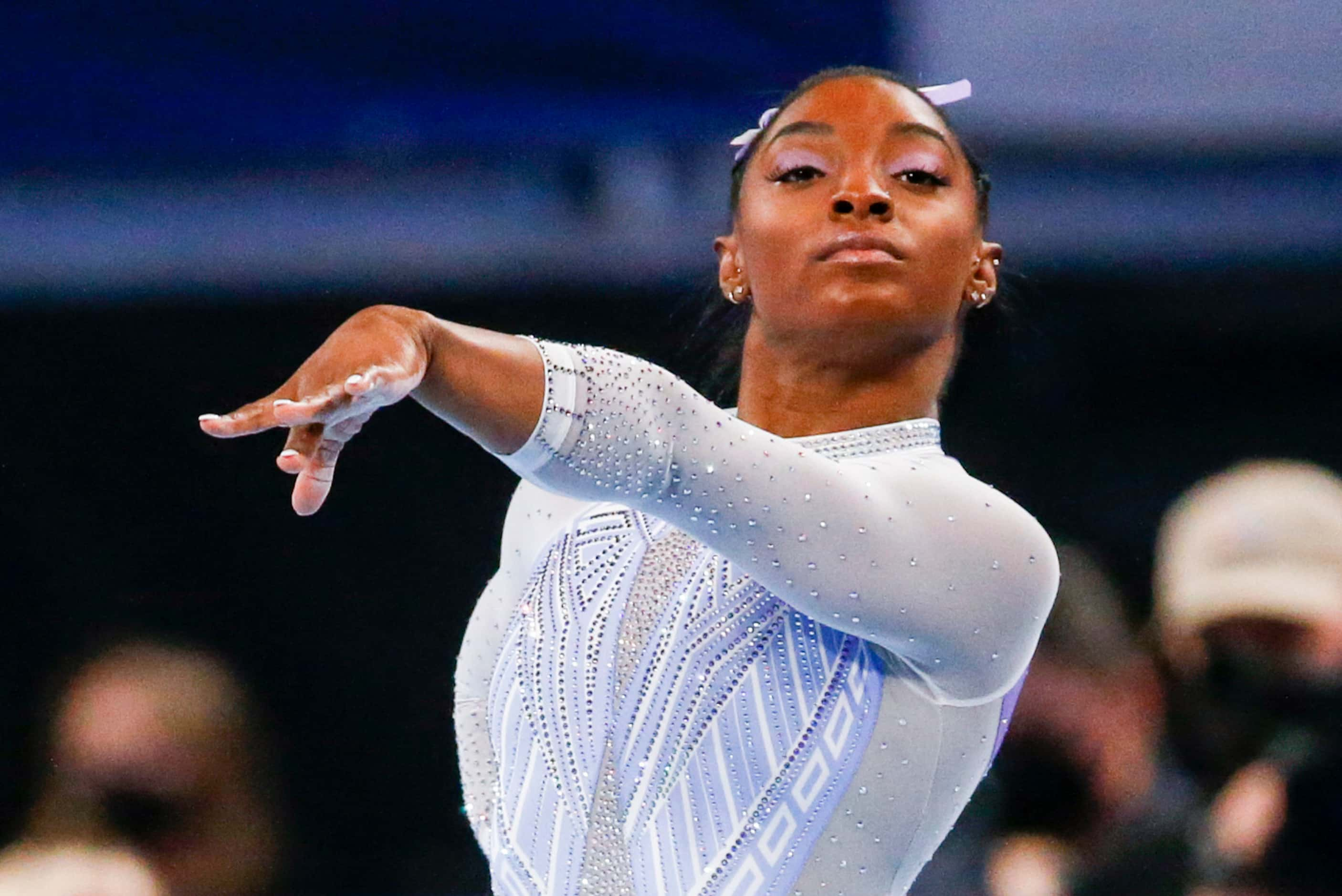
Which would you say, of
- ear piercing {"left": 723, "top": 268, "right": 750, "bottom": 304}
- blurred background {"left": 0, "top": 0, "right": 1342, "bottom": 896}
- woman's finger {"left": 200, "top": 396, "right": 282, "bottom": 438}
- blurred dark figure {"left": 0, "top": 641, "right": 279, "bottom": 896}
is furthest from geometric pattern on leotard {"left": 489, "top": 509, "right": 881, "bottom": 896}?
blurred dark figure {"left": 0, "top": 641, "right": 279, "bottom": 896}

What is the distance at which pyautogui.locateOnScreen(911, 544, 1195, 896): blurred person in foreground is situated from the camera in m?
1.83

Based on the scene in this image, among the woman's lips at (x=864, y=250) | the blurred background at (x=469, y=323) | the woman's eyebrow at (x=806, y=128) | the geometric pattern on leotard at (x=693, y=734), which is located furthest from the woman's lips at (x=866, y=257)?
the blurred background at (x=469, y=323)

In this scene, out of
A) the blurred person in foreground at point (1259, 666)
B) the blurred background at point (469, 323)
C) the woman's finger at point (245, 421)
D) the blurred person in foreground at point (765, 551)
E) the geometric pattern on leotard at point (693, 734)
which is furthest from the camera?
the blurred background at point (469, 323)

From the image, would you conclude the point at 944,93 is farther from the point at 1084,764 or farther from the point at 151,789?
the point at 151,789

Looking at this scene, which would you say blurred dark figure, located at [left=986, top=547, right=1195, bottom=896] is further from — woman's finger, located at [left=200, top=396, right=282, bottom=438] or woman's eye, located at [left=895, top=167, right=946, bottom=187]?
woman's finger, located at [left=200, top=396, right=282, bottom=438]

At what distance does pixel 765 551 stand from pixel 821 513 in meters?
0.04

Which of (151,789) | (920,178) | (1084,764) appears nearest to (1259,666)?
(1084,764)

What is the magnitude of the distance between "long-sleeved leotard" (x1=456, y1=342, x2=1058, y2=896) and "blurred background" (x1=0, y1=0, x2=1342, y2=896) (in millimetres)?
860

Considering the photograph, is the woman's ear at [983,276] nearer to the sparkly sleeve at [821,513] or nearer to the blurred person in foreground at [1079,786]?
the sparkly sleeve at [821,513]

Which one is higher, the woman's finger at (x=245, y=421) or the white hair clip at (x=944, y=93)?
the white hair clip at (x=944, y=93)

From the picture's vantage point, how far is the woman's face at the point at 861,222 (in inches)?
42.9

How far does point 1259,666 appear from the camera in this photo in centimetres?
187

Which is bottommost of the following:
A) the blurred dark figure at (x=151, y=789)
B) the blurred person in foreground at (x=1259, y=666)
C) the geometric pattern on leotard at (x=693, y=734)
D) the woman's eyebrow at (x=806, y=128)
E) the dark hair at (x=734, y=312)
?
the blurred dark figure at (x=151, y=789)

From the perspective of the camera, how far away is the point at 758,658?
1009 mm
